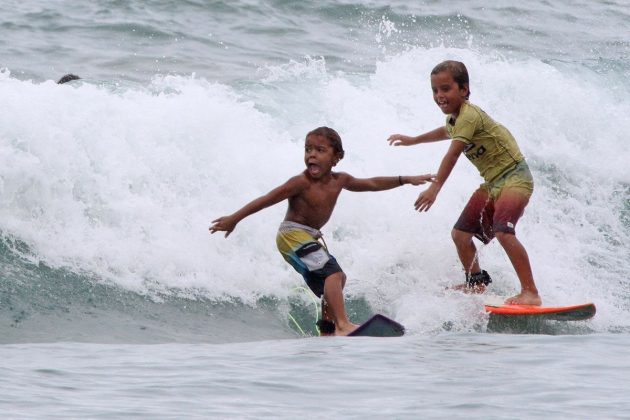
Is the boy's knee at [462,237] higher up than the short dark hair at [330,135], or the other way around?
the short dark hair at [330,135]

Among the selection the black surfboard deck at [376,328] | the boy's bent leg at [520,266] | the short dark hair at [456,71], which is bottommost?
the black surfboard deck at [376,328]

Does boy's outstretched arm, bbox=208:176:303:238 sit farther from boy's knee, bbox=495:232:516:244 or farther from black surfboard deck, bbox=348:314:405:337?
boy's knee, bbox=495:232:516:244

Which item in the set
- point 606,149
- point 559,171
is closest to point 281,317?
point 559,171

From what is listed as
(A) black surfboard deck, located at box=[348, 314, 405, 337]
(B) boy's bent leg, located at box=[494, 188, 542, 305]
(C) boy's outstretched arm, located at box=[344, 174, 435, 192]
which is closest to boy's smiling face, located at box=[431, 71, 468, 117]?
(C) boy's outstretched arm, located at box=[344, 174, 435, 192]

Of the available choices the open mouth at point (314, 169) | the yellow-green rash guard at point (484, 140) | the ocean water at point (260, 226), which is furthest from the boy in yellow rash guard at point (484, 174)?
the open mouth at point (314, 169)

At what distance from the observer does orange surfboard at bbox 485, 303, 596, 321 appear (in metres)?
8.22

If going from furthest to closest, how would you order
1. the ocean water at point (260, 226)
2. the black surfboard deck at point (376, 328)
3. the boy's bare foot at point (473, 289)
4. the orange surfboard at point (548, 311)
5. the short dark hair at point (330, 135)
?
the boy's bare foot at point (473, 289) < the orange surfboard at point (548, 311) < the short dark hair at point (330, 135) < the black surfboard deck at point (376, 328) < the ocean water at point (260, 226)

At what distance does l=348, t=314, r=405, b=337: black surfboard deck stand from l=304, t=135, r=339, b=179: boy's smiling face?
96 centimetres

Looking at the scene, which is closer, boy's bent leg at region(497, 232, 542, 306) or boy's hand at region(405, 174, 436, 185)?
boy's hand at region(405, 174, 436, 185)

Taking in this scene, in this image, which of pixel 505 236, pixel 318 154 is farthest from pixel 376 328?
pixel 505 236

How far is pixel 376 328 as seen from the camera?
24.8 ft

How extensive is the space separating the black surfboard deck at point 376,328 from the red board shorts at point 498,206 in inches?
44.6

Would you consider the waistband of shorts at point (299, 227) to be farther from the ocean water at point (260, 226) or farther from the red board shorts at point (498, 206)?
the red board shorts at point (498, 206)

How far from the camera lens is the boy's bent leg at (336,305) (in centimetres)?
767
